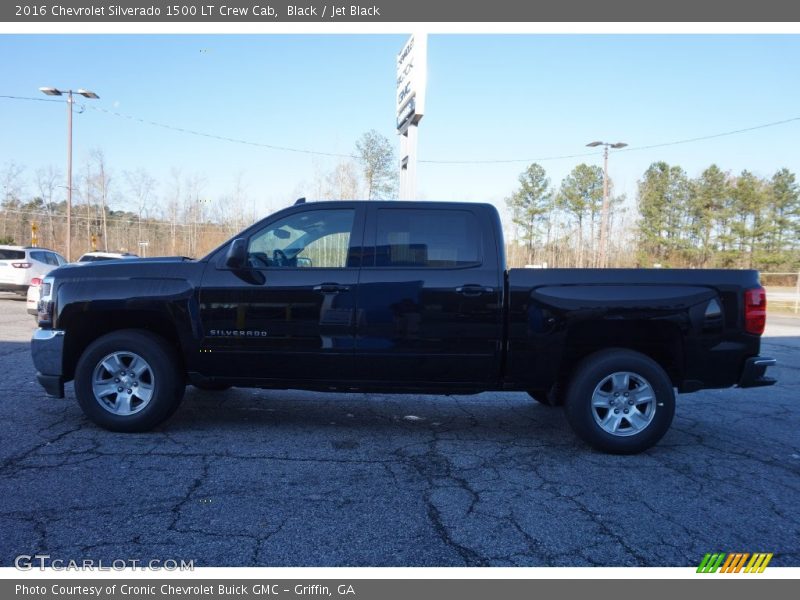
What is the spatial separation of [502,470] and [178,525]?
219 centimetres

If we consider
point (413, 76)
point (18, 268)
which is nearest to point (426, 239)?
point (413, 76)

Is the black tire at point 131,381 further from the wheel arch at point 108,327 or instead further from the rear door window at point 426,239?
the rear door window at point 426,239

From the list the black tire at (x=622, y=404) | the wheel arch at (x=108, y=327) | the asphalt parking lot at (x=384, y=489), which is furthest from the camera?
the wheel arch at (x=108, y=327)

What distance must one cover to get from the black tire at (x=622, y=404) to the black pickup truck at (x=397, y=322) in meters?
0.01

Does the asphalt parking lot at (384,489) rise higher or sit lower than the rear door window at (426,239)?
lower

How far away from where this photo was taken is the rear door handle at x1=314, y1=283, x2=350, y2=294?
453 cm

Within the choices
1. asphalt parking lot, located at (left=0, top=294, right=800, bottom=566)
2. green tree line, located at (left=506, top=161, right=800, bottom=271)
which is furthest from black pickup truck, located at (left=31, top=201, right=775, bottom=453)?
green tree line, located at (left=506, top=161, right=800, bottom=271)

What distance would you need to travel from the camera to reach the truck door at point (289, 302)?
455cm

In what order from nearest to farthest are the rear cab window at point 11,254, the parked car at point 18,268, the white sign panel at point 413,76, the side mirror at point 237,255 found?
the side mirror at point 237,255, the white sign panel at point 413,76, the parked car at point 18,268, the rear cab window at point 11,254

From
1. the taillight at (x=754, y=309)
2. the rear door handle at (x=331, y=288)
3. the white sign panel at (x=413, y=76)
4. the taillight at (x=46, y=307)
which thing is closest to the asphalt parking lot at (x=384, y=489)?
the taillight at (x=46, y=307)

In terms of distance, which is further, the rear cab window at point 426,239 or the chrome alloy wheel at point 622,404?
the rear cab window at point 426,239

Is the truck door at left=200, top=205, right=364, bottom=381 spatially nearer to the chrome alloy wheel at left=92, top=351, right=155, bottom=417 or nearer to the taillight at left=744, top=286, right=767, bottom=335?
the chrome alloy wheel at left=92, top=351, right=155, bottom=417

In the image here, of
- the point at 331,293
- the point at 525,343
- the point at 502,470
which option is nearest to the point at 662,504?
the point at 502,470

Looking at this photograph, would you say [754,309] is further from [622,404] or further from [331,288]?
[331,288]
